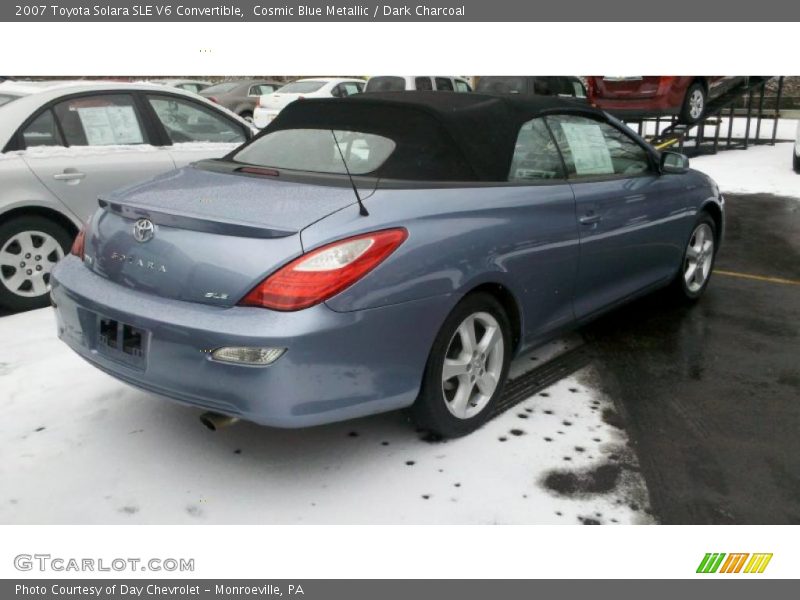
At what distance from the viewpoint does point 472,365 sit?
3.37 metres

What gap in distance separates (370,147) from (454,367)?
1051 millimetres

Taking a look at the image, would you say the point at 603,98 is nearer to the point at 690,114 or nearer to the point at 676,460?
the point at 690,114


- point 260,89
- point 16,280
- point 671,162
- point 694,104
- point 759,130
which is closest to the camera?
point 671,162

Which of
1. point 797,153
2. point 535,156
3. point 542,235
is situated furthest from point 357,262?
point 797,153

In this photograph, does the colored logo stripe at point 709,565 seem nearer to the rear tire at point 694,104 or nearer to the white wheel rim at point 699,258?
the white wheel rim at point 699,258

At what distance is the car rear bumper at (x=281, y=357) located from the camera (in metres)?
2.64

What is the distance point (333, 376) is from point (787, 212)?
26.2 feet

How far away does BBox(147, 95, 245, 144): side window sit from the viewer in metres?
5.90

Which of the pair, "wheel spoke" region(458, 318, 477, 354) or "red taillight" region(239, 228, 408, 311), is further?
"wheel spoke" region(458, 318, 477, 354)

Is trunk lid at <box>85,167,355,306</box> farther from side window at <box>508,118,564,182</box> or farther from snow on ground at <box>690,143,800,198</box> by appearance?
snow on ground at <box>690,143,800,198</box>

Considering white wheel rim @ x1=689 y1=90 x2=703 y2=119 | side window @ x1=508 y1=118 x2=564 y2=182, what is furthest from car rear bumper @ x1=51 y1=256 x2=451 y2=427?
white wheel rim @ x1=689 y1=90 x2=703 y2=119

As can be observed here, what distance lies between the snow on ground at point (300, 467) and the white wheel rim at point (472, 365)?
0.15 m

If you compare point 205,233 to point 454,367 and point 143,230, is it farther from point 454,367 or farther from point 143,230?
point 454,367

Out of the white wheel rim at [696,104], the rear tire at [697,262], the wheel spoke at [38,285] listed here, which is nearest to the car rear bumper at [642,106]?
the white wheel rim at [696,104]
